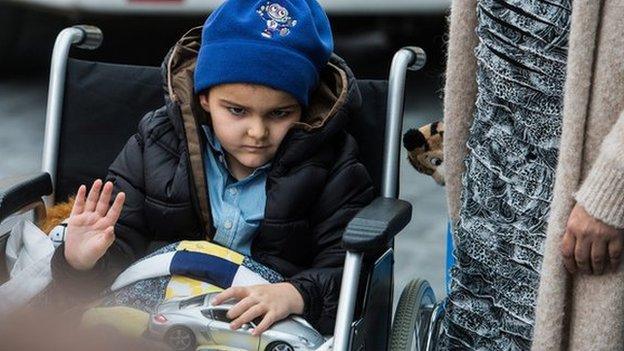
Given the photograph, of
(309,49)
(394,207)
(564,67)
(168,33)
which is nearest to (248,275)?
(394,207)

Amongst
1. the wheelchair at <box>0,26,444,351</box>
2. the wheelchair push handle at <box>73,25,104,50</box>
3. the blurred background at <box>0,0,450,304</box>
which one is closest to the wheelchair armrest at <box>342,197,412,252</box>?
the wheelchair at <box>0,26,444,351</box>

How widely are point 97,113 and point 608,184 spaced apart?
1.62 m

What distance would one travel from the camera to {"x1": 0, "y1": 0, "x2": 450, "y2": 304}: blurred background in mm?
5387

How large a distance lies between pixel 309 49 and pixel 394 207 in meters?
0.42

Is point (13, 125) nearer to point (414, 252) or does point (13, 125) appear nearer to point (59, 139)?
point (414, 252)

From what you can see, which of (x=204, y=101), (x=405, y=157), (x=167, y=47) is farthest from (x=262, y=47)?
(x=167, y=47)

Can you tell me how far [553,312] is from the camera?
2.30 metres

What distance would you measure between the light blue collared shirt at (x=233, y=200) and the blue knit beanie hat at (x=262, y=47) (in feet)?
0.55

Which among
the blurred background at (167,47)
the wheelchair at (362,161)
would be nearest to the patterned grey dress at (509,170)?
the wheelchair at (362,161)

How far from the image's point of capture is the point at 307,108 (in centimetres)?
300

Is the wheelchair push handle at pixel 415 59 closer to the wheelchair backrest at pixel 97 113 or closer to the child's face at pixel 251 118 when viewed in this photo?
the child's face at pixel 251 118

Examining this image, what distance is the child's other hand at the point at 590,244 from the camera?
86.8 inches

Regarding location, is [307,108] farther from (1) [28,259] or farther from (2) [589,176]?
(2) [589,176]

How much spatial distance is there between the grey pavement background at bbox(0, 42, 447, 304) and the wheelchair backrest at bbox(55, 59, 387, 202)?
4.82 ft
